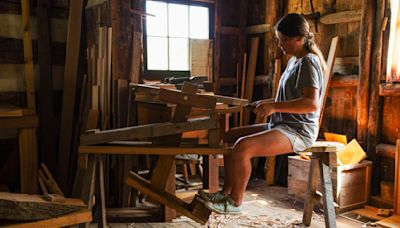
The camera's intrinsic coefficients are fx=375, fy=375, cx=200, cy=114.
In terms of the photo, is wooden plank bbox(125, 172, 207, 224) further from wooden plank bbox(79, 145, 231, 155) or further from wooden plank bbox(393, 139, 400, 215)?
wooden plank bbox(393, 139, 400, 215)

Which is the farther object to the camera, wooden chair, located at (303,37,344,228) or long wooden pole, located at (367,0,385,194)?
long wooden pole, located at (367,0,385,194)

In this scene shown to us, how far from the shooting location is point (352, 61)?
412cm

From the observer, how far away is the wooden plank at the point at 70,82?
12.6 feet

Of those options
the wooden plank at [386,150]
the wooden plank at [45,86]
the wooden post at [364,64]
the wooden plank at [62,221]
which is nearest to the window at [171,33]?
the wooden plank at [45,86]

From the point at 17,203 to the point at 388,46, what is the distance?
3522 millimetres

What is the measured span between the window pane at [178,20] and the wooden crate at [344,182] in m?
2.12

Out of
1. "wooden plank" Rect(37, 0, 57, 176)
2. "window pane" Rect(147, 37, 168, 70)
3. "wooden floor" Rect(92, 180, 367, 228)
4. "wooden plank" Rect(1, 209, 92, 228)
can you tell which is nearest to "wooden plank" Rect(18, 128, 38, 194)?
"wooden floor" Rect(92, 180, 367, 228)

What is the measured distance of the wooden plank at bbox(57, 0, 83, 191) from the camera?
3855 millimetres

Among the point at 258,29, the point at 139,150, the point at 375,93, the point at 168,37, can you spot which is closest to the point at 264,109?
the point at 139,150

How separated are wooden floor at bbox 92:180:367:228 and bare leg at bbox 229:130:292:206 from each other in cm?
103

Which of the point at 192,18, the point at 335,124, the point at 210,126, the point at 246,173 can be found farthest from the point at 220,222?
the point at 192,18

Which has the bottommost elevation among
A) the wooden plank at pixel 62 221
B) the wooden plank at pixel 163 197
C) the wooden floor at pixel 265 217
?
the wooden floor at pixel 265 217

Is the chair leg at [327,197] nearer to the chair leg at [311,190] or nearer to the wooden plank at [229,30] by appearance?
the chair leg at [311,190]

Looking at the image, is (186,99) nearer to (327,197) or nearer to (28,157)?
(327,197)
